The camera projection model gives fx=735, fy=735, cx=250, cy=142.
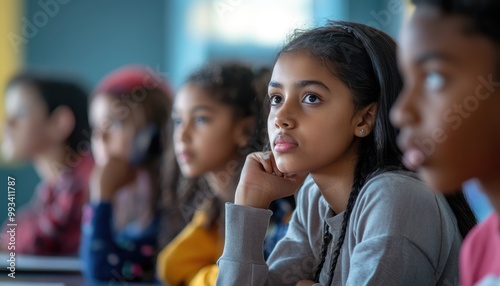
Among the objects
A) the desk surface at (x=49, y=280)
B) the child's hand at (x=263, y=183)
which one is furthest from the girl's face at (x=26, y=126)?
the child's hand at (x=263, y=183)

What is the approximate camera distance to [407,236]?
95cm

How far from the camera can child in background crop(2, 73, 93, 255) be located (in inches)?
98.2

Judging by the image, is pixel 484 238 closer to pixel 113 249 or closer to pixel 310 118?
pixel 310 118

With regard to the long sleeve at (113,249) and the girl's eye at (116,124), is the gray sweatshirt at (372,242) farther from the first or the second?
the girl's eye at (116,124)

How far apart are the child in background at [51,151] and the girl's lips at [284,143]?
1.52 metres

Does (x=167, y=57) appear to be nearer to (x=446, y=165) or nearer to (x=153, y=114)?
(x=153, y=114)

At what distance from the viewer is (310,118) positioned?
43.3 inches

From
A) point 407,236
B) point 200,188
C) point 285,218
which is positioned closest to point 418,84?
point 407,236

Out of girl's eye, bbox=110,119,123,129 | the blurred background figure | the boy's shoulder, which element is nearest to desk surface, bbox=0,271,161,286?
the blurred background figure

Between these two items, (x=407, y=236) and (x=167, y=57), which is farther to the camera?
(x=167, y=57)

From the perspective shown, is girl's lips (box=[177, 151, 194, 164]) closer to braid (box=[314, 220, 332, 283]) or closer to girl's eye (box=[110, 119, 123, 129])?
girl's eye (box=[110, 119, 123, 129])

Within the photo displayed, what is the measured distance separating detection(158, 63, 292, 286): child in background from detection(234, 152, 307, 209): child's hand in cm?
52

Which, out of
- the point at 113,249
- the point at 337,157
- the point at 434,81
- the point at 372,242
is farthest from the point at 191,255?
the point at 434,81

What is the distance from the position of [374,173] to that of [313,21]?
0.33 meters
